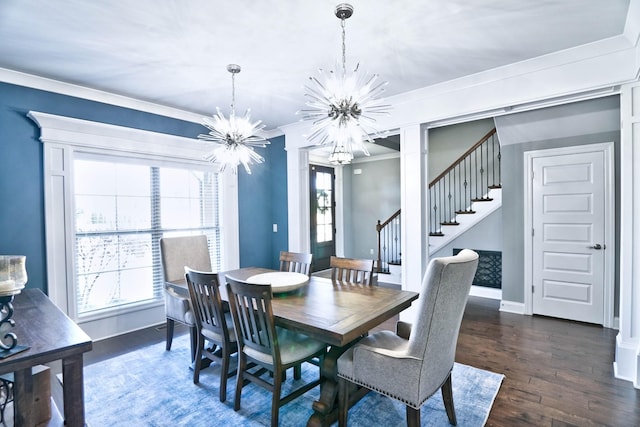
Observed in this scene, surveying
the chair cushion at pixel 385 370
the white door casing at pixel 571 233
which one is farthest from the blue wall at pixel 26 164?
the white door casing at pixel 571 233

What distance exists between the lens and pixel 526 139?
406 centimetres

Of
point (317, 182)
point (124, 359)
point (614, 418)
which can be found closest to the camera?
point (614, 418)

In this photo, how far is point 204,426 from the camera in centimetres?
204

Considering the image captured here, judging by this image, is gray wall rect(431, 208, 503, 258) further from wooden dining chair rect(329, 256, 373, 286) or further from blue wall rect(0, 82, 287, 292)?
blue wall rect(0, 82, 287, 292)

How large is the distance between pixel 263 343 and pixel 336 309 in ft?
1.64

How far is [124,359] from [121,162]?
2.10 meters

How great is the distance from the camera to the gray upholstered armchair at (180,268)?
2855 mm

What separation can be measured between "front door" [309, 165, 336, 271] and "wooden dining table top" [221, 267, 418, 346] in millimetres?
4119

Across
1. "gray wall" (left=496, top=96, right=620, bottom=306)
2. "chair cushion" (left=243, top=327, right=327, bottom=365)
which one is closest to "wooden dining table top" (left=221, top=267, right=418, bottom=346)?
"chair cushion" (left=243, top=327, right=327, bottom=365)

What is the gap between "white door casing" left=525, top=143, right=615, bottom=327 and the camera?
364 cm

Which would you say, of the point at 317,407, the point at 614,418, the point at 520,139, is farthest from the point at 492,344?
the point at 520,139

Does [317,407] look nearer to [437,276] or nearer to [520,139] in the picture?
[437,276]

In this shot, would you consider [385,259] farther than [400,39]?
Yes

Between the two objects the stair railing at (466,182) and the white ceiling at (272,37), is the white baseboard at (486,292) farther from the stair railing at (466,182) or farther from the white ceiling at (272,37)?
the white ceiling at (272,37)
